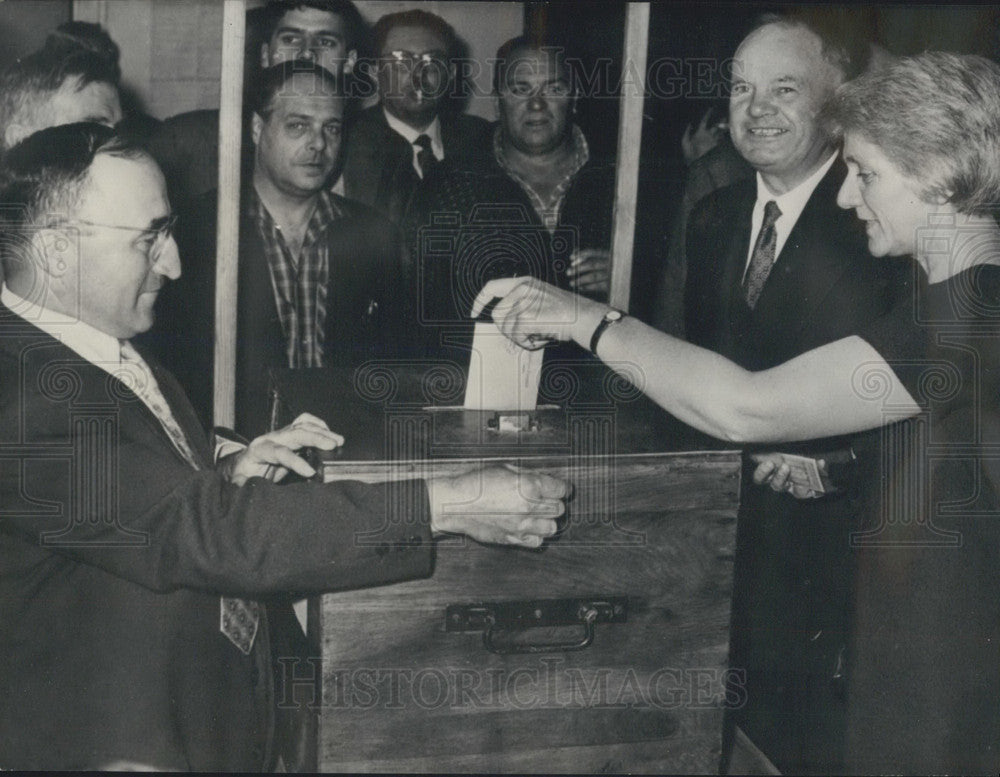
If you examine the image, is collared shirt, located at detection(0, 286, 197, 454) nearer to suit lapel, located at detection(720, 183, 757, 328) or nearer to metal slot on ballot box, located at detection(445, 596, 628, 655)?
Answer: metal slot on ballot box, located at detection(445, 596, 628, 655)

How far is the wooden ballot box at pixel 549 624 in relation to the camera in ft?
5.12

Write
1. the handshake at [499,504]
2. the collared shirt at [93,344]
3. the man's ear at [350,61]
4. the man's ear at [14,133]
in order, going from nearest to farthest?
the handshake at [499,504] → the collared shirt at [93,344] → the man's ear at [14,133] → the man's ear at [350,61]

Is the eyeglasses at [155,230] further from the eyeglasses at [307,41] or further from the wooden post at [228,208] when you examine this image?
the eyeglasses at [307,41]

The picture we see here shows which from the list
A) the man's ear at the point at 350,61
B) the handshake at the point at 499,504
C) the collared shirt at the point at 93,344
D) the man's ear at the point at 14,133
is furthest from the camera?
the man's ear at the point at 350,61

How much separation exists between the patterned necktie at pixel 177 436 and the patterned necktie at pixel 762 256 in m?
1.06

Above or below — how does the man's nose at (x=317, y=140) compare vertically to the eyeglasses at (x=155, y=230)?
above

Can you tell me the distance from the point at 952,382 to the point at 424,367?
93 cm

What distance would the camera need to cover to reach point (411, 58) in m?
1.87

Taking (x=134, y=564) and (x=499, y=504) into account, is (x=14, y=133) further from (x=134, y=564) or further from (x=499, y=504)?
(x=499, y=504)

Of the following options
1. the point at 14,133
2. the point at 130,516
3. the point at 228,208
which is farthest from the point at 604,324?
the point at 14,133

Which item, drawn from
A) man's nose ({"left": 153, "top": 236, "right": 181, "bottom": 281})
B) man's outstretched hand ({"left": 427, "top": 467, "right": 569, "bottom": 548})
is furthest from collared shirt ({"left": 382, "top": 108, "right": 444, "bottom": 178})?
man's outstretched hand ({"left": 427, "top": 467, "right": 569, "bottom": 548})

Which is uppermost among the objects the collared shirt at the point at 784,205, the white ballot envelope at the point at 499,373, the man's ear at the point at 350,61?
the man's ear at the point at 350,61

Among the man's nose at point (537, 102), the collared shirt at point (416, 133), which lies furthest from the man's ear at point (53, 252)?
the man's nose at point (537, 102)

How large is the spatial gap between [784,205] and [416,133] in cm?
70
